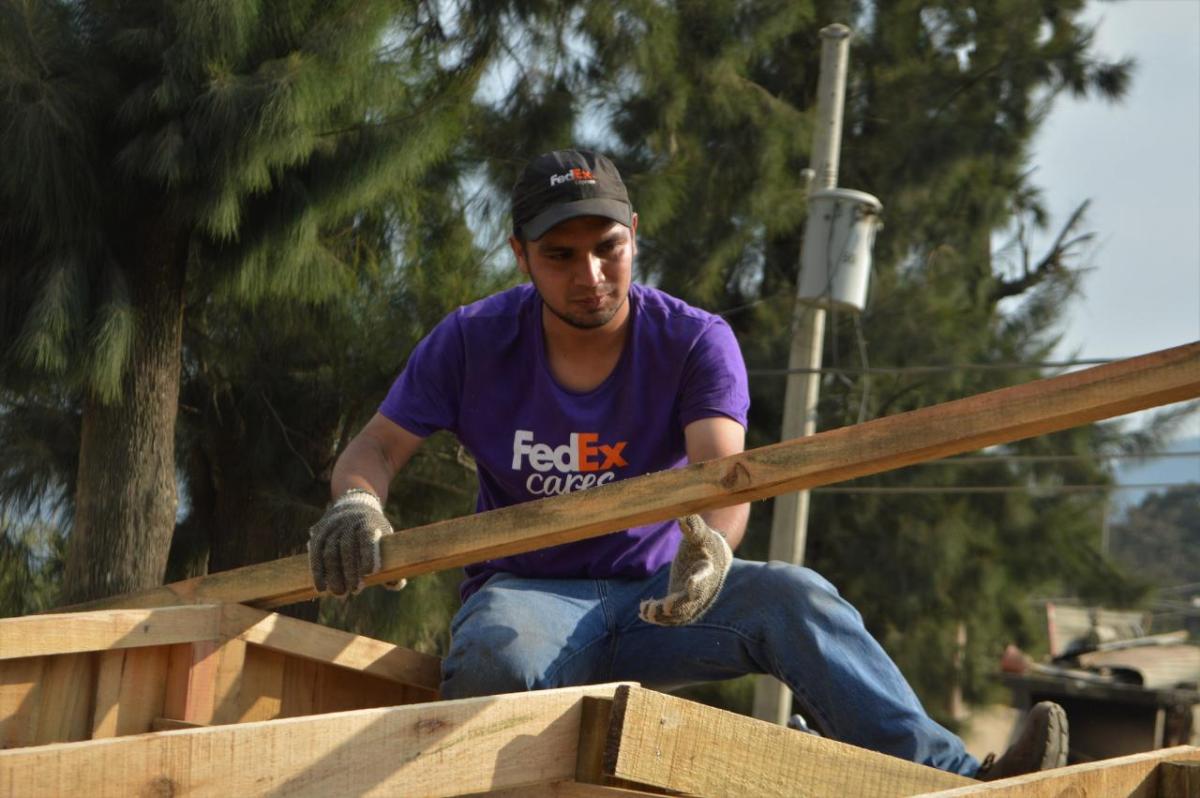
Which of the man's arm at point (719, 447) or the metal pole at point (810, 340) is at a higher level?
the metal pole at point (810, 340)

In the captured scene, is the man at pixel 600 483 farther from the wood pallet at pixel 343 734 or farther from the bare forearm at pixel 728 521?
the wood pallet at pixel 343 734

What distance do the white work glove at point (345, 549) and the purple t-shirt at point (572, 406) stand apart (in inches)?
15.2

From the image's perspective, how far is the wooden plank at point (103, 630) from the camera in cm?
257

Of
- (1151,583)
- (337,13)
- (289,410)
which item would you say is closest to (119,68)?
(337,13)

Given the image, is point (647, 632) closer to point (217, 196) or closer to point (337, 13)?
point (217, 196)

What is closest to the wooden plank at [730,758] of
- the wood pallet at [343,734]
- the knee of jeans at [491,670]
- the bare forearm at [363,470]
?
the wood pallet at [343,734]

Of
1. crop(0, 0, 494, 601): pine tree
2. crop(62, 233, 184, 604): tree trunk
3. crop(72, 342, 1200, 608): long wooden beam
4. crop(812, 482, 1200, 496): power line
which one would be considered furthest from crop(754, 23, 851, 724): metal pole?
crop(72, 342, 1200, 608): long wooden beam

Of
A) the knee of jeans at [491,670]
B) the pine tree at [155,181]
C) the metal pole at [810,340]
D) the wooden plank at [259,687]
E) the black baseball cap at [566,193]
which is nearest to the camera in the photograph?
the knee of jeans at [491,670]

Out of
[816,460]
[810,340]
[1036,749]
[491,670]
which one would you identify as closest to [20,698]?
[491,670]

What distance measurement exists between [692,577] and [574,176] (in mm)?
807

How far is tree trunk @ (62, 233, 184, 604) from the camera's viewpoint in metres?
5.10

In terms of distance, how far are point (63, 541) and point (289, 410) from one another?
41.4 inches

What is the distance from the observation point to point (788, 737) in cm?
209

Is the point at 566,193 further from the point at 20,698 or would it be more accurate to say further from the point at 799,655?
the point at 20,698
